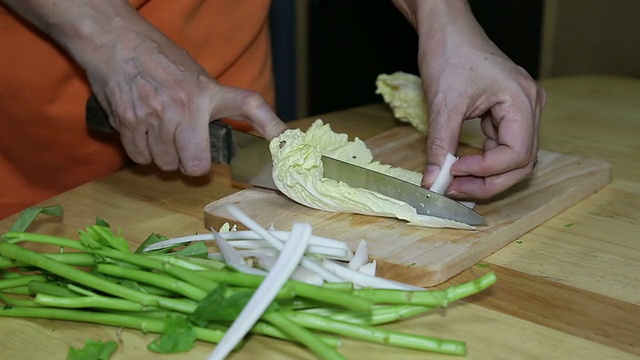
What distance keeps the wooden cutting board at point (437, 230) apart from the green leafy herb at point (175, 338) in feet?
1.27

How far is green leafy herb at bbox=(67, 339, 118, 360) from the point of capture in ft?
3.95

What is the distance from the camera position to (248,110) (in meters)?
1.75

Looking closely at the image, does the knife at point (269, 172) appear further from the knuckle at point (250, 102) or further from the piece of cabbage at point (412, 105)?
the piece of cabbage at point (412, 105)

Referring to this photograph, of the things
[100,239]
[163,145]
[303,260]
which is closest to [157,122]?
[163,145]

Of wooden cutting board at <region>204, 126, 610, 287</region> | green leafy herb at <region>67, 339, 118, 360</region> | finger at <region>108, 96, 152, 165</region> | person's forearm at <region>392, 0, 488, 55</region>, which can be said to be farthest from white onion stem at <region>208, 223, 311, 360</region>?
person's forearm at <region>392, 0, 488, 55</region>

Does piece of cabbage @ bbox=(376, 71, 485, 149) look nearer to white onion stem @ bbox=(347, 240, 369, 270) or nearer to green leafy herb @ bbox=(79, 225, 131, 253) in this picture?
white onion stem @ bbox=(347, 240, 369, 270)

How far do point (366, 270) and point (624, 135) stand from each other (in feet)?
3.73

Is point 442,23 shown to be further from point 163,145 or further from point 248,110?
point 163,145

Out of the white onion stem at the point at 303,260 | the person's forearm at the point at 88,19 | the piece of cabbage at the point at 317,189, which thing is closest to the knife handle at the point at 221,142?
the piece of cabbage at the point at 317,189

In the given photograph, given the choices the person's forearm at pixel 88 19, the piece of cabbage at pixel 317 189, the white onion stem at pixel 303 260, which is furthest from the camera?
the person's forearm at pixel 88 19

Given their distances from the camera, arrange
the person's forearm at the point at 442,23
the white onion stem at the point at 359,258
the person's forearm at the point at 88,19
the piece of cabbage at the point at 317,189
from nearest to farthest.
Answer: the white onion stem at the point at 359,258
the piece of cabbage at the point at 317,189
the person's forearm at the point at 88,19
the person's forearm at the point at 442,23

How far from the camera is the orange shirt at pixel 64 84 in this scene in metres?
1.99

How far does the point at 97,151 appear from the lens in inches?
85.7

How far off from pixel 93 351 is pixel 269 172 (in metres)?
0.65
